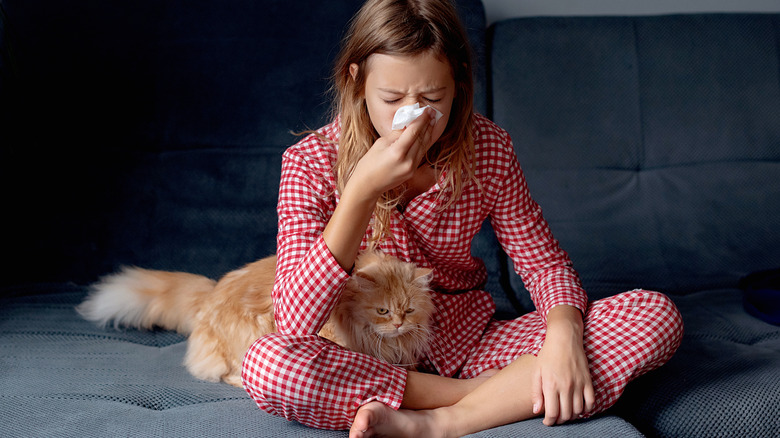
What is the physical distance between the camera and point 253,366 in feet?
3.45

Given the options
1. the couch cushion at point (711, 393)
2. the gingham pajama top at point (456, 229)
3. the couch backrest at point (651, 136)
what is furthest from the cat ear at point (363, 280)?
the couch backrest at point (651, 136)

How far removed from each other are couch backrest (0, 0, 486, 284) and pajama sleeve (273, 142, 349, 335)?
0.64 m

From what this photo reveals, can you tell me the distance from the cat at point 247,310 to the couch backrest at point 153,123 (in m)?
0.26

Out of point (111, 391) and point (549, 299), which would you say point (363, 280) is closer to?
point (549, 299)

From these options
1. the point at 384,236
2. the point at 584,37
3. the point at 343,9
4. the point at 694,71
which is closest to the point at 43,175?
the point at 343,9

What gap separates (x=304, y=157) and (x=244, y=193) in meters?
0.65

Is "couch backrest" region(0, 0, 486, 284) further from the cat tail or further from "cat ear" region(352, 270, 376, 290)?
"cat ear" region(352, 270, 376, 290)

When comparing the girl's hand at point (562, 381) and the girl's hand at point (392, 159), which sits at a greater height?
the girl's hand at point (392, 159)

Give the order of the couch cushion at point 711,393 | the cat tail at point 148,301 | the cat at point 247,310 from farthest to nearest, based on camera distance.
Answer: the cat tail at point 148,301 → the cat at point 247,310 → the couch cushion at point 711,393

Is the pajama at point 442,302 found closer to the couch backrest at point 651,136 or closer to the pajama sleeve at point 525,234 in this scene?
the pajama sleeve at point 525,234

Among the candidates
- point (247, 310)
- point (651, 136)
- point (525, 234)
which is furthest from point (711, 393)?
point (651, 136)

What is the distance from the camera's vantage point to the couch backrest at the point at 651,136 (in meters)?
1.92

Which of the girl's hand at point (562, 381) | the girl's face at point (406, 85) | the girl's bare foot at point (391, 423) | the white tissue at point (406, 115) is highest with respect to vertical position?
the girl's face at point (406, 85)

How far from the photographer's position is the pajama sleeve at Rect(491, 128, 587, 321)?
1.35 m
